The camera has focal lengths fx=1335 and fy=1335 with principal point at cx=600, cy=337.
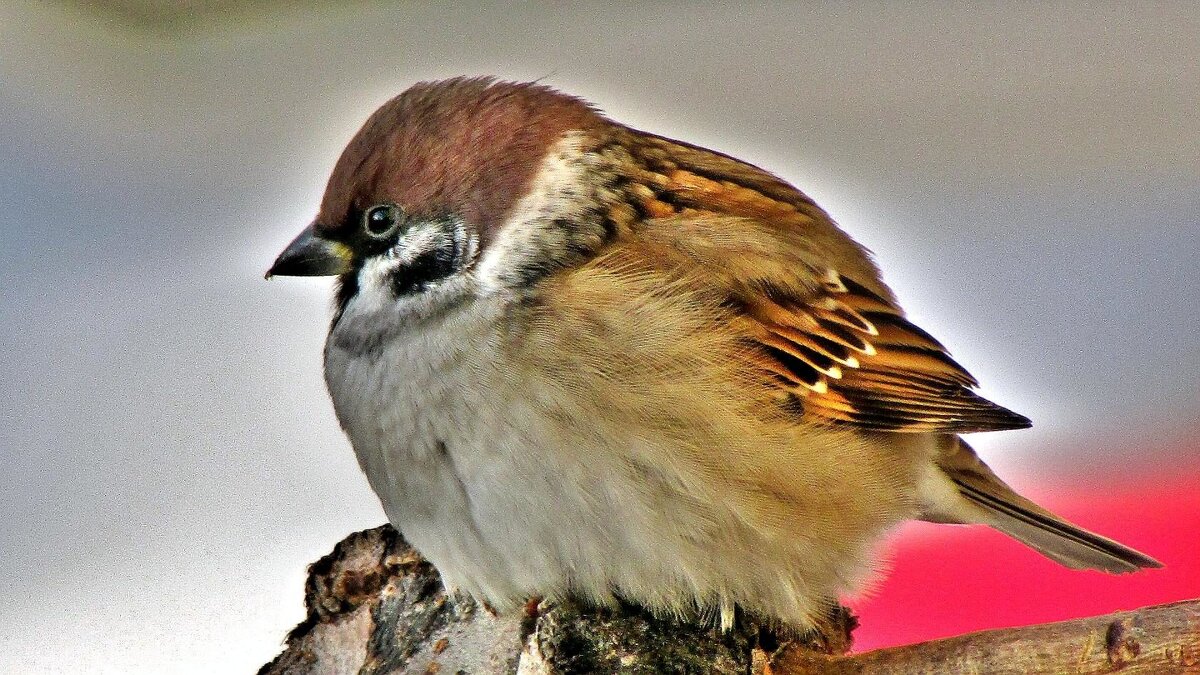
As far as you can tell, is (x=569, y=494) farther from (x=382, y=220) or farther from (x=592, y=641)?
(x=382, y=220)

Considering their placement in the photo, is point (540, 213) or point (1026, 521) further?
point (1026, 521)

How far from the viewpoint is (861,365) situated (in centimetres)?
146

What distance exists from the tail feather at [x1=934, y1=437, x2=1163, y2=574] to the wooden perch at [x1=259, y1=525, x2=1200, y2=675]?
229 mm

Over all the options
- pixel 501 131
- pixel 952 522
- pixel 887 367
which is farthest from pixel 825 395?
pixel 501 131

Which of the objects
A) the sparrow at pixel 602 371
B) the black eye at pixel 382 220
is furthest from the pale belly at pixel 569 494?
the black eye at pixel 382 220

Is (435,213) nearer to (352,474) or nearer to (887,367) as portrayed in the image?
(887,367)

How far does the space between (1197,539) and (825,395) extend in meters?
0.99

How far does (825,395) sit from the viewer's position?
4.64 ft

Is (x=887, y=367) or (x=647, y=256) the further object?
(x=887, y=367)

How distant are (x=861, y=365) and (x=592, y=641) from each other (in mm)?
434

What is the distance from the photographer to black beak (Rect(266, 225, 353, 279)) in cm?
139

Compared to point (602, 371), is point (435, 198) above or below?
above

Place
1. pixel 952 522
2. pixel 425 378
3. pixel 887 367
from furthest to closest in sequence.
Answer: pixel 952 522 < pixel 887 367 < pixel 425 378

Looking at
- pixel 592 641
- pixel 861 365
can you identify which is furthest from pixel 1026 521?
pixel 592 641
